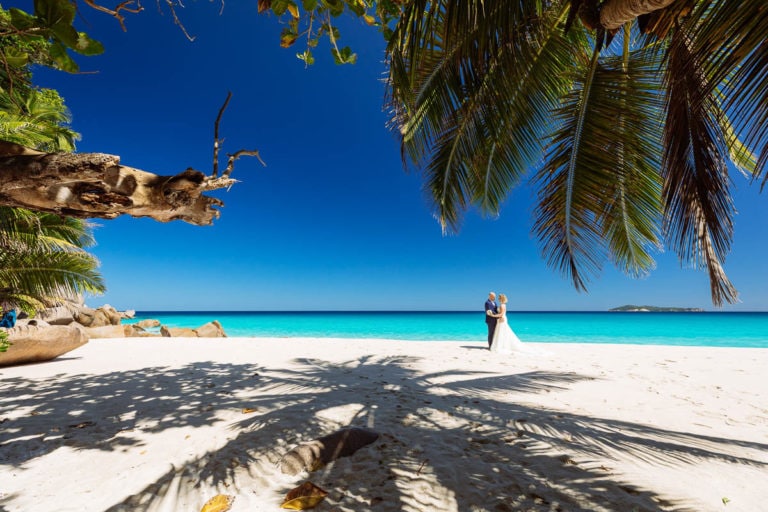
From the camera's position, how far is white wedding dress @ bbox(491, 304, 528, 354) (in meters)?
8.11

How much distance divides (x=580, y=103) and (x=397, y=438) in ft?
13.9

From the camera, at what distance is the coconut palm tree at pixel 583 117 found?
230cm

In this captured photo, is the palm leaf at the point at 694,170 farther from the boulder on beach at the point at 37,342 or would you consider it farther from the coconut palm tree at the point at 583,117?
the boulder on beach at the point at 37,342

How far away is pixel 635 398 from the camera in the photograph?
13.4ft

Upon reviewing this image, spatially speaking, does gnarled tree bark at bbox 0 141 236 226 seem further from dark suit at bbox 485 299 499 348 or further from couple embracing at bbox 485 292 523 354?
dark suit at bbox 485 299 499 348

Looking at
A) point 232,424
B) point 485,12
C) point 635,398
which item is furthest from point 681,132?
point 232,424

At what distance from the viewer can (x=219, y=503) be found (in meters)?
1.88

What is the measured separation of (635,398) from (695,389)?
1292 millimetres

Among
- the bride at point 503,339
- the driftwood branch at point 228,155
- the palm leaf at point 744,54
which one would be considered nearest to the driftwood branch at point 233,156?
the driftwood branch at point 228,155

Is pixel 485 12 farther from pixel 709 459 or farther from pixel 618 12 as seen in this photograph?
pixel 709 459

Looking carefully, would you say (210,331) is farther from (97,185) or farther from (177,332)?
(97,185)

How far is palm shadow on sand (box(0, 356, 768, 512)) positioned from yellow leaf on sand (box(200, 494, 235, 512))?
0.27ft

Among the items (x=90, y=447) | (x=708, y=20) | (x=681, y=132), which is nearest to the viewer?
(x=708, y=20)

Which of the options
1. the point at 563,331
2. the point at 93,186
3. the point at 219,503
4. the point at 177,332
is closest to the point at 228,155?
the point at 93,186
